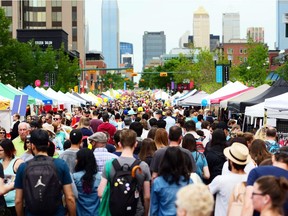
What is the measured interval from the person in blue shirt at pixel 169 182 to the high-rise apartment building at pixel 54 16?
118217 mm

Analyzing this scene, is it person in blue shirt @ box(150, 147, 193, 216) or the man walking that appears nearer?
the man walking

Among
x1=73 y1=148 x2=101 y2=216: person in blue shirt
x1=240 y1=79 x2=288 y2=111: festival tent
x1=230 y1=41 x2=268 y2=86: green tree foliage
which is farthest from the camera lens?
x1=230 y1=41 x2=268 y2=86: green tree foliage

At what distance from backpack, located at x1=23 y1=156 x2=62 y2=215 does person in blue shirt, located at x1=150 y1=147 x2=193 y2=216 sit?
1002 millimetres

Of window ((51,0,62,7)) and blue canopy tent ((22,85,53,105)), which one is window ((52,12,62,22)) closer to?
window ((51,0,62,7))

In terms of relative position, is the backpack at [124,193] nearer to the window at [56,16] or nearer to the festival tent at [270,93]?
the festival tent at [270,93]

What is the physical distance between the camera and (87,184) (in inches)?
324

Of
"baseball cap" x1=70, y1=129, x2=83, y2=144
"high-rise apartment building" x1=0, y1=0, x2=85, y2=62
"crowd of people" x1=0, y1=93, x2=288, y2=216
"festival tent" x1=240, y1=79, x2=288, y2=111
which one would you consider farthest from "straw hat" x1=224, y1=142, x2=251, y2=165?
"high-rise apartment building" x1=0, y1=0, x2=85, y2=62

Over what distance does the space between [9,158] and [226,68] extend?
39.6 meters

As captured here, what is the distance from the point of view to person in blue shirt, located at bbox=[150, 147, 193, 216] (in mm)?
6945

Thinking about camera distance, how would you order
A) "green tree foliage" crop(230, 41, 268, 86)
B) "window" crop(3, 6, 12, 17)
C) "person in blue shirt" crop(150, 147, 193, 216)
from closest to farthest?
"person in blue shirt" crop(150, 147, 193, 216) → "green tree foliage" crop(230, 41, 268, 86) → "window" crop(3, 6, 12, 17)

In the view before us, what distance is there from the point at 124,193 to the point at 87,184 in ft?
3.89

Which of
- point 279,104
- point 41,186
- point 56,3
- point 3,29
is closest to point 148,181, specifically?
point 41,186

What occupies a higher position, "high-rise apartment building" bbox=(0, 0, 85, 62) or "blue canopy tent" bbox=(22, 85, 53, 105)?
"high-rise apartment building" bbox=(0, 0, 85, 62)

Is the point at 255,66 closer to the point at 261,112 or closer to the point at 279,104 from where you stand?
the point at 261,112
